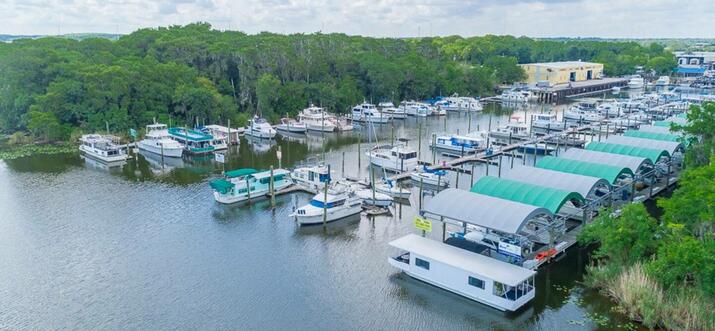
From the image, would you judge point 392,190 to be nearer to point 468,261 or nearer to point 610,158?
point 468,261

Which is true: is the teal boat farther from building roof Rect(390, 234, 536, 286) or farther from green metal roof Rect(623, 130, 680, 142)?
green metal roof Rect(623, 130, 680, 142)

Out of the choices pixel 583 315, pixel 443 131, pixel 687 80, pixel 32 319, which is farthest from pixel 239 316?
pixel 687 80

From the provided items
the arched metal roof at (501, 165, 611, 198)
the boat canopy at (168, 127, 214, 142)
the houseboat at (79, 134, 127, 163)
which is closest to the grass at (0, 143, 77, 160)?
the houseboat at (79, 134, 127, 163)

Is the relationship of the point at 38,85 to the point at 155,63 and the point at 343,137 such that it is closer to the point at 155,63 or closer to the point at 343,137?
the point at 155,63

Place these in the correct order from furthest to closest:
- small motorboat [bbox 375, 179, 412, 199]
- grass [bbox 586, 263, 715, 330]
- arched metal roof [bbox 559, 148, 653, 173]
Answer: small motorboat [bbox 375, 179, 412, 199] < arched metal roof [bbox 559, 148, 653, 173] < grass [bbox 586, 263, 715, 330]

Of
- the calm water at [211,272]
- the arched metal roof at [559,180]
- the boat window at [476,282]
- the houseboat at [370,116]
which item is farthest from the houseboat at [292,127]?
the boat window at [476,282]

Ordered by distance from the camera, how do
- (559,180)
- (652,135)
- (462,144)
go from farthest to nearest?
(462,144)
(652,135)
(559,180)

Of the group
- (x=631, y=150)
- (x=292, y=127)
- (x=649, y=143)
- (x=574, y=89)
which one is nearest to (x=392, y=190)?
(x=631, y=150)
